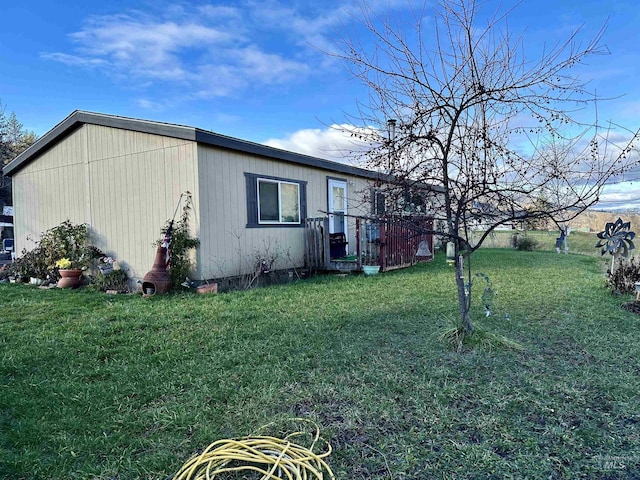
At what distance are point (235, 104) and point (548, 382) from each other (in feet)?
37.3

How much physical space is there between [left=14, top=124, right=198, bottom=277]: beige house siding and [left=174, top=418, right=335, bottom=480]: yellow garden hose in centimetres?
502

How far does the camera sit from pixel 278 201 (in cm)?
808

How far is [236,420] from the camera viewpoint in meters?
2.33

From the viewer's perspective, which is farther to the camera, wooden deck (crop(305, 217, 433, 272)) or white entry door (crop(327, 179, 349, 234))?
white entry door (crop(327, 179, 349, 234))

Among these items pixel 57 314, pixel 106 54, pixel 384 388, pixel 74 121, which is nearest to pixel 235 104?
pixel 106 54

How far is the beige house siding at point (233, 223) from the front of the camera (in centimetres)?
662

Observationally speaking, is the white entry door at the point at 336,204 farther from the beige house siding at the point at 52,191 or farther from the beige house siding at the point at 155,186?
the beige house siding at the point at 52,191

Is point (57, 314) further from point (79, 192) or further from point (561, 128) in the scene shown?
point (561, 128)

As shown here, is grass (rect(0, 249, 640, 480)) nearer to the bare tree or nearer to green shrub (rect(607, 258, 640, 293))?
the bare tree

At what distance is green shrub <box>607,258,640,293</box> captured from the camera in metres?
5.80

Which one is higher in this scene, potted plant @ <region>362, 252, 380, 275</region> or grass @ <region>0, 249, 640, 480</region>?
potted plant @ <region>362, 252, 380, 275</region>

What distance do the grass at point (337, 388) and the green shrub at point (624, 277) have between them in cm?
108

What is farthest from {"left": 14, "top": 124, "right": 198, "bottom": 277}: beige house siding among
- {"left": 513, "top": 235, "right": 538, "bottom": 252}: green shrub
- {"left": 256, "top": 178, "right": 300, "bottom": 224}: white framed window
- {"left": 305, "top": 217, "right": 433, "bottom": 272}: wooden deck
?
A: {"left": 513, "top": 235, "right": 538, "bottom": 252}: green shrub

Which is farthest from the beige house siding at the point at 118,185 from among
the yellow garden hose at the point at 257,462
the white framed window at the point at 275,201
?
the yellow garden hose at the point at 257,462
